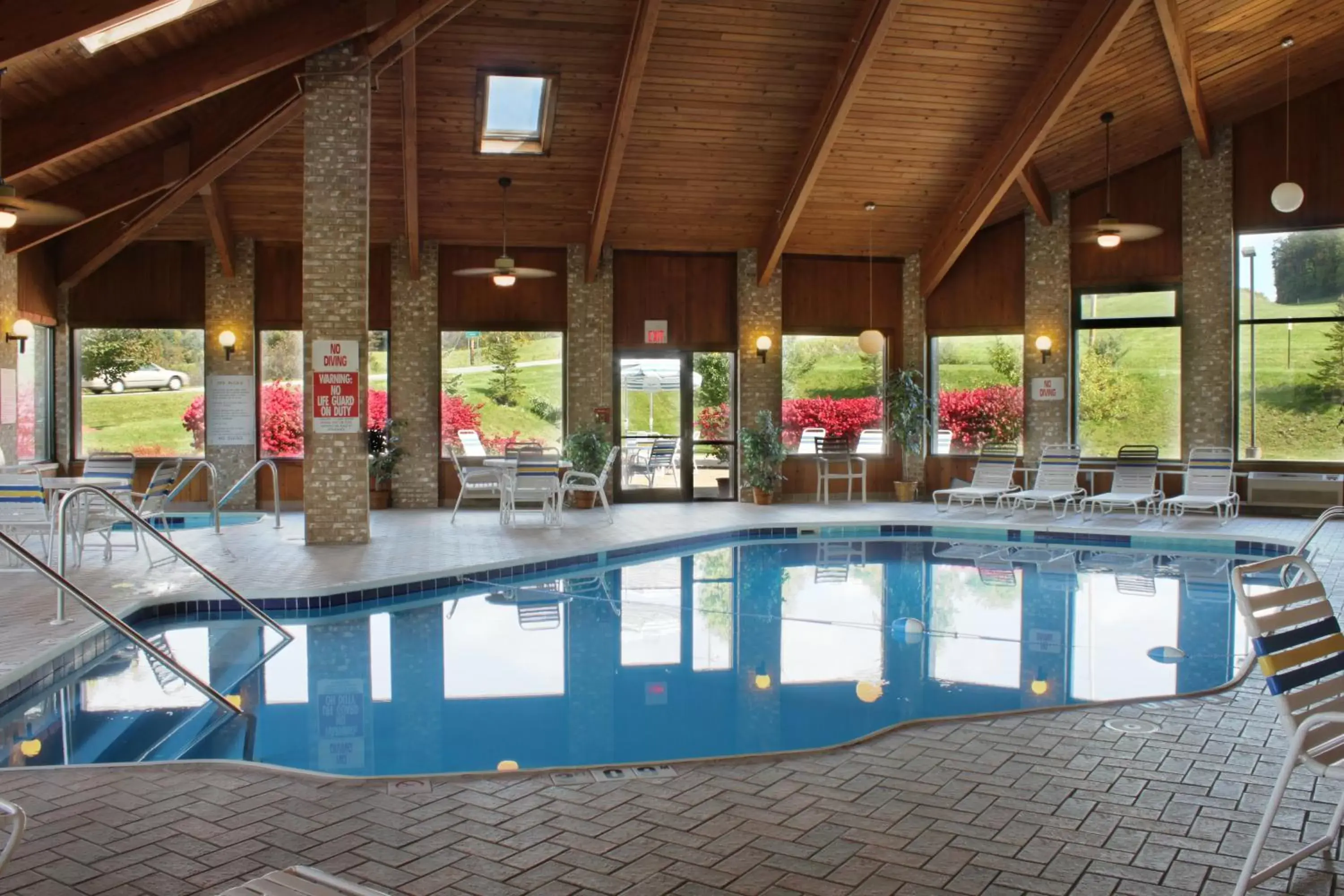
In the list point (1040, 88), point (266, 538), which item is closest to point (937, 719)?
point (266, 538)

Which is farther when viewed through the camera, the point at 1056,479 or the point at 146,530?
the point at 1056,479

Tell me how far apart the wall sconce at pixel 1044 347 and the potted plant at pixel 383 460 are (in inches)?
327

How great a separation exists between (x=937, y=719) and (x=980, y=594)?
4.26 metres

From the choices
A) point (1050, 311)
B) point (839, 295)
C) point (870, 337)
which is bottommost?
point (870, 337)

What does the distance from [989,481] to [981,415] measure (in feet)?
4.16

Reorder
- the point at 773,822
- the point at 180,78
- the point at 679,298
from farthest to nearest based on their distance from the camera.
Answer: the point at 679,298 → the point at 180,78 → the point at 773,822

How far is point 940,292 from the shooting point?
14992 mm

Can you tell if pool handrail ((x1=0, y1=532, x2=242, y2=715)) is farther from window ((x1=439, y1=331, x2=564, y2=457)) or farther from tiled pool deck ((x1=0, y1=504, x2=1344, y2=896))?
window ((x1=439, y1=331, x2=564, y2=457))

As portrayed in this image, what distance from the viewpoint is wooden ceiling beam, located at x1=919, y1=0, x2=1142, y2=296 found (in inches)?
407

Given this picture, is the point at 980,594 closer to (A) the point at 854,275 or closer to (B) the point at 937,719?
(B) the point at 937,719

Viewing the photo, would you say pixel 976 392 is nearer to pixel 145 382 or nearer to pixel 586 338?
pixel 586 338

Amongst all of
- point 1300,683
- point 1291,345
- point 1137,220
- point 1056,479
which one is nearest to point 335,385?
point 1300,683

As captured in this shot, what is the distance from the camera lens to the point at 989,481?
45.4ft

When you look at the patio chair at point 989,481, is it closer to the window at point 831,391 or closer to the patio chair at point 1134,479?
the patio chair at point 1134,479
